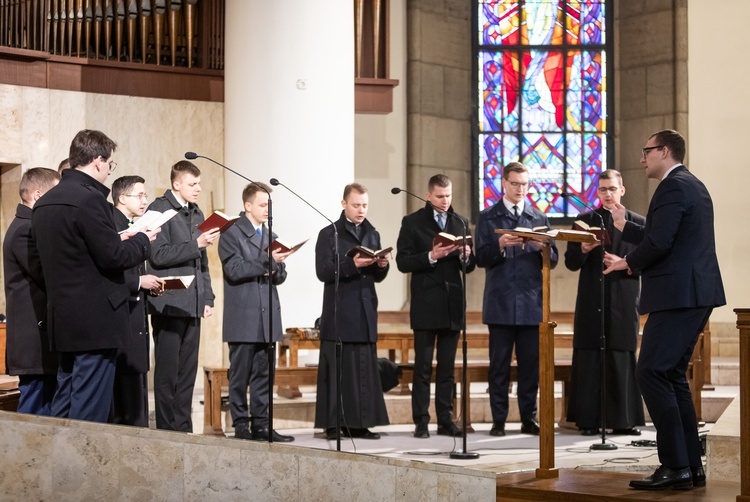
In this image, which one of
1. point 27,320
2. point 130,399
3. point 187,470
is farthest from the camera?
point 130,399

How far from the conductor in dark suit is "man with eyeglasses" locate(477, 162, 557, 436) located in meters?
1.44

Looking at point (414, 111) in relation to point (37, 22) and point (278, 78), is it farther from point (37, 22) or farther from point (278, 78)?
point (37, 22)

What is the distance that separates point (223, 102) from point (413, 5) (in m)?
2.80

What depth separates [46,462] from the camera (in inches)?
189

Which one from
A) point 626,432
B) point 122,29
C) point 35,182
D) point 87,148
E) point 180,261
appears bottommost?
point 626,432

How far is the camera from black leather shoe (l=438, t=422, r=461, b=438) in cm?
766

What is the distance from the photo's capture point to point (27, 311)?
571 cm

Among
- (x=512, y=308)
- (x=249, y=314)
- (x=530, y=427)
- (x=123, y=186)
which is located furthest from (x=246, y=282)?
(x=530, y=427)

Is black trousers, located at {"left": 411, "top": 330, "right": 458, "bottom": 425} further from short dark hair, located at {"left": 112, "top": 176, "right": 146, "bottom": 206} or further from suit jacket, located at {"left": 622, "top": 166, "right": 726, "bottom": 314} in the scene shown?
suit jacket, located at {"left": 622, "top": 166, "right": 726, "bottom": 314}

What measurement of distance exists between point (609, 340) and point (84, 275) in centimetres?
394

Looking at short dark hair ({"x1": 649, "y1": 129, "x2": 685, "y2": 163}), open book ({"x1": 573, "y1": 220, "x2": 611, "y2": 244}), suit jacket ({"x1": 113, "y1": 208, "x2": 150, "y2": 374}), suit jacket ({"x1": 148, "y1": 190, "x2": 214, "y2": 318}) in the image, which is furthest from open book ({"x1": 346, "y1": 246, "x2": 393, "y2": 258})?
short dark hair ({"x1": 649, "y1": 129, "x2": 685, "y2": 163})

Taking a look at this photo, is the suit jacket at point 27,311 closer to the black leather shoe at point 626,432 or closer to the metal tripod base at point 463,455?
the metal tripod base at point 463,455

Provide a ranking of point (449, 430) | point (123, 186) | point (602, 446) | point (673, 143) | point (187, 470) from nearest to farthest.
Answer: point (187, 470)
point (673, 143)
point (123, 186)
point (602, 446)
point (449, 430)

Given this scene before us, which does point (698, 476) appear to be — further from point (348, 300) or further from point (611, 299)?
point (348, 300)
